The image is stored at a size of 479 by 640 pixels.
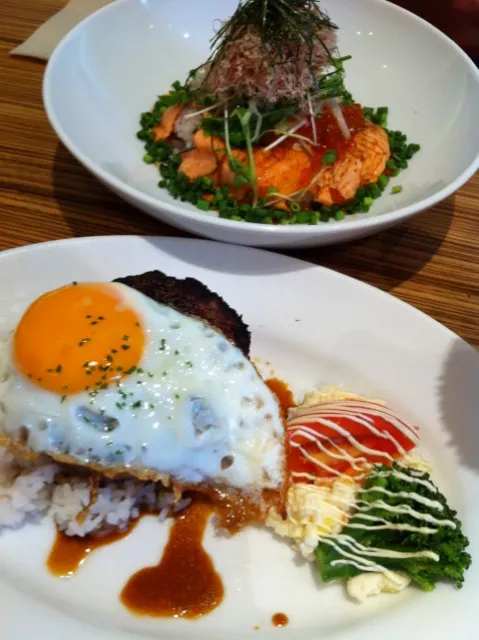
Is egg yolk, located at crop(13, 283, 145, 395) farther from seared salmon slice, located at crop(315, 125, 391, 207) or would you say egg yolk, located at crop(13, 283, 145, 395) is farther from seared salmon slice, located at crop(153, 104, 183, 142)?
seared salmon slice, located at crop(153, 104, 183, 142)

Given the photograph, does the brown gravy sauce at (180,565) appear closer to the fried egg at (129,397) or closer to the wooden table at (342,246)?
the fried egg at (129,397)

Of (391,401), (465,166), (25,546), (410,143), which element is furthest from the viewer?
(410,143)

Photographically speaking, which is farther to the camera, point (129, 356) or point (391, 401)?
point (391, 401)

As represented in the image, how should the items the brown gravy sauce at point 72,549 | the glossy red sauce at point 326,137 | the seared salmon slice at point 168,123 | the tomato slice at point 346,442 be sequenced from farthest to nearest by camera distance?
the seared salmon slice at point 168,123 → the glossy red sauce at point 326,137 → the tomato slice at point 346,442 → the brown gravy sauce at point 72,549

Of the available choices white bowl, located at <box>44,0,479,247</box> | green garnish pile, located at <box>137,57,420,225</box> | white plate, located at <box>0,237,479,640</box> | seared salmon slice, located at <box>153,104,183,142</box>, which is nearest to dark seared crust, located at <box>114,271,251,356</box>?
white plate, located at <box>0,237,479,640</box>

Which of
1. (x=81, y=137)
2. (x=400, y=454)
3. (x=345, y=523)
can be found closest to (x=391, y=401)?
(x=400, y=454)

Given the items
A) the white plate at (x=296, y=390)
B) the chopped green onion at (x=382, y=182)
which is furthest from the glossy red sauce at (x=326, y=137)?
the white plate at (x=296, y=390)

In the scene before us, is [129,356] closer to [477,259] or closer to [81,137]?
[81,137]
